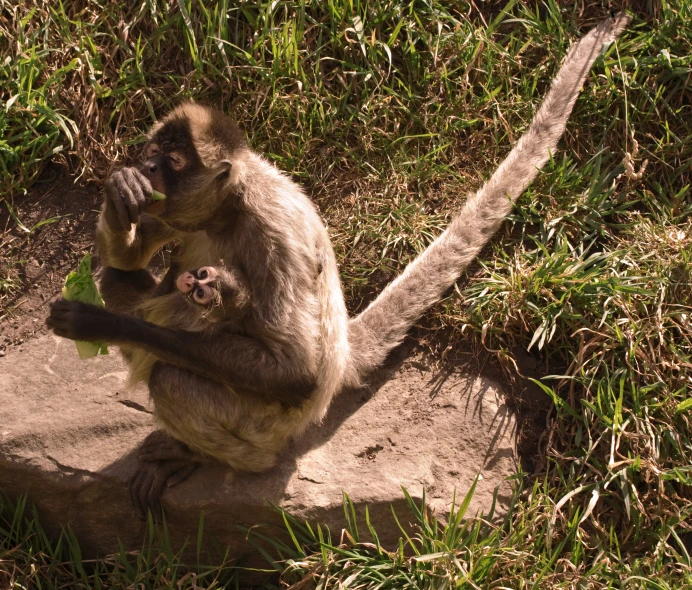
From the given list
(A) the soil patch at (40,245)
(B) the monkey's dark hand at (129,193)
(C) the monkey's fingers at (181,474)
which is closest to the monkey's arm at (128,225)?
(B) the monkey's dark hand at (129,193)

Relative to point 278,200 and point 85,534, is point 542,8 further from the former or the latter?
point 85,534

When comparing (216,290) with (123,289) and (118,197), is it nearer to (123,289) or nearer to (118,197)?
(118,197)

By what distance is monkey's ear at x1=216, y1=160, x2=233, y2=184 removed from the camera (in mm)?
5133

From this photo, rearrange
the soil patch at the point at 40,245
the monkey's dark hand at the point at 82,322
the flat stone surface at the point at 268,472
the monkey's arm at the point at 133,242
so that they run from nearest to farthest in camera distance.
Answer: the monkey's dark hand at the point at 82,322
the flat stone surface at the point at 268,472
the monkey's arm at the point at 133,242
the soil patch at the point at 40,245

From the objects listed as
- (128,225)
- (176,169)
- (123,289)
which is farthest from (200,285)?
→ (123,289)

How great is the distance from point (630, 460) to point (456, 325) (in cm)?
140

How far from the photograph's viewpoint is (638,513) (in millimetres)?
5344

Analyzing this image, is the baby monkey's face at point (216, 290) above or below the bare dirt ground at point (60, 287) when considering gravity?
above

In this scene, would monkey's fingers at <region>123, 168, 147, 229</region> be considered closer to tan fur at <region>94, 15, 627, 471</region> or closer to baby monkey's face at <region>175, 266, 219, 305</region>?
tan fur at <region>94, 15, 627, 471</region>

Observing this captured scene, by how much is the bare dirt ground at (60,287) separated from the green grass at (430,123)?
0.10 m

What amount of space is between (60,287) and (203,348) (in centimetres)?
209

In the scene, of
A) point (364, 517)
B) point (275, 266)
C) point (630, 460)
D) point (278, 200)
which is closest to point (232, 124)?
point (278, 200)

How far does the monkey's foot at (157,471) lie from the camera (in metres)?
5.32

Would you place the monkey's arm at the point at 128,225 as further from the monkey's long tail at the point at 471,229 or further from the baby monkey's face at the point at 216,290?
the monkey's long tail at the point at 471,229
